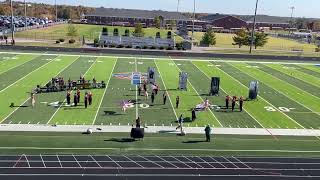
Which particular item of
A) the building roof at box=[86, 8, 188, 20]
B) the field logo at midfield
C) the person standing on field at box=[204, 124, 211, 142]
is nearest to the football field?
the field logo at midfield

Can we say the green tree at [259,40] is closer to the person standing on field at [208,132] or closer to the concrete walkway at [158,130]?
the concrete walkway at [158,130]

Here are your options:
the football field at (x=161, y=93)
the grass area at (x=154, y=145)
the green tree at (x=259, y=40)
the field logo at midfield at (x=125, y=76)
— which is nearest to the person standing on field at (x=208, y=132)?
the grass area at (x=154, y=145)

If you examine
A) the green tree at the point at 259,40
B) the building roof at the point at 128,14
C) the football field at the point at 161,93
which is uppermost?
the building roof at the point at 128,14

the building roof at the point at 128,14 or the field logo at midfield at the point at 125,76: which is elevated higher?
the building roof at the point at 128,14

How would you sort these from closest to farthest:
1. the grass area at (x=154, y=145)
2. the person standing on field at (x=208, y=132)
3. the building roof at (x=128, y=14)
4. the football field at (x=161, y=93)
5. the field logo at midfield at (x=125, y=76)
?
the grass area at (x=154, y=145), the person standing on field at (x=208, y=132), the football field at (x=161, y=93), the field logo at midfield at (x=125, y=76), the building roof at (x=128, y=14)

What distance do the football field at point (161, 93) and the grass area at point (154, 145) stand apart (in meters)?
2.74

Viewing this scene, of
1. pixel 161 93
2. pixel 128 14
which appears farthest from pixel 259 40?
pixel 128 14

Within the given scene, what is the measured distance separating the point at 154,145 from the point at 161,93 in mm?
14648

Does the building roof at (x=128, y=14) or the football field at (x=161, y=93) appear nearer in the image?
the football field at (x=161, y=93)

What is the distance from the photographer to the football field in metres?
29.9

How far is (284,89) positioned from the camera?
142 feet

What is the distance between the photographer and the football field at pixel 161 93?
2989 centimetres
